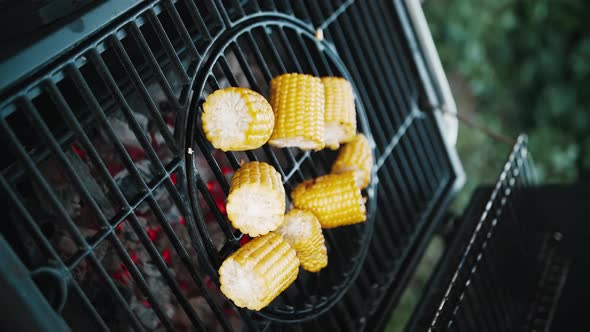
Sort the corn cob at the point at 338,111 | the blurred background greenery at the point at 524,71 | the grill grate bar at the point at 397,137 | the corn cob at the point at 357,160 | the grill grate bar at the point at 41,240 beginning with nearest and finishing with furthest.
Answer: the grill grate bar at the point at 41,240
the corn cob at the point at 338,111
the corn cob at the point at 357,160
the grill grate bar at the point at 397,137
the blurred background greenery at the point at 524,71

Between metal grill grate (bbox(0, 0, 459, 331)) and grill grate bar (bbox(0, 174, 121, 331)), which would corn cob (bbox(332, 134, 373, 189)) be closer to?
metal grill grate (bbox(0, 0, 459, 331))

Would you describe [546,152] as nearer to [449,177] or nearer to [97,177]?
[449,177]

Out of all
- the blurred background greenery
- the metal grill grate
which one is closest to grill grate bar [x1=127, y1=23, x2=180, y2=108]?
the metal grill grate

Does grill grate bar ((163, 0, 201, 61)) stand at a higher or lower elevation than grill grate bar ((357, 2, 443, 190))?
higher

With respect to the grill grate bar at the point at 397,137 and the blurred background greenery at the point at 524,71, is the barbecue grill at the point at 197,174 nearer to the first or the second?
the grill grate bar at the point at 397,137

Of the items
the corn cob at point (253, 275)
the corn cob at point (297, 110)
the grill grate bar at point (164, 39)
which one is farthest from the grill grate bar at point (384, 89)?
the corn cob at point (253, 275)

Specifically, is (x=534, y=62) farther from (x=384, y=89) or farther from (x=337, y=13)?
(x=337, y=13)

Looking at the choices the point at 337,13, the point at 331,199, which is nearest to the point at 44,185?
the point at 331,199
